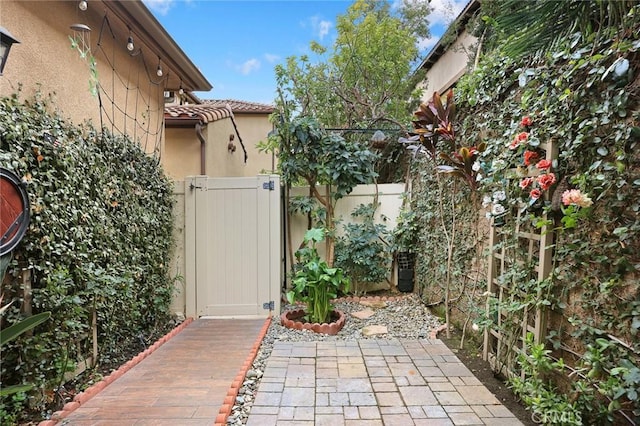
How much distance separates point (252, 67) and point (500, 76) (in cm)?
756

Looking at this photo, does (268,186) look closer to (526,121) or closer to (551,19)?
(526,121)

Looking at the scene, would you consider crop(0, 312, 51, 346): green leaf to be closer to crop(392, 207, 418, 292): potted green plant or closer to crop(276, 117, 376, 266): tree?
crop(276, 117, 376, 266): tree

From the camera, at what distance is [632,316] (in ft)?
5.43

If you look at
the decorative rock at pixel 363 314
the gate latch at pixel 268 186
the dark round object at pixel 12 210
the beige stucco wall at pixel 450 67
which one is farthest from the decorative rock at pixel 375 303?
the beige stucco wall at pixel 450 67

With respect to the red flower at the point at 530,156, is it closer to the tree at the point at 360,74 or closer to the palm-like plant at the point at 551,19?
the palm-like plant at the point at 551,19

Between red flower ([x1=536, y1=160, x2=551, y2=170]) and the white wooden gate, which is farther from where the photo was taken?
the white wooden gate

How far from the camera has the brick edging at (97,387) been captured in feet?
7.25

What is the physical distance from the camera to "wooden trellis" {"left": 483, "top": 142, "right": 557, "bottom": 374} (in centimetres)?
228

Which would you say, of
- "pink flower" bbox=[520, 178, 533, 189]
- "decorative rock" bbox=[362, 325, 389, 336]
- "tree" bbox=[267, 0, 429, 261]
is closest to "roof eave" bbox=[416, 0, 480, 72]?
"tree" bbox=[267, 0, 429, 261]

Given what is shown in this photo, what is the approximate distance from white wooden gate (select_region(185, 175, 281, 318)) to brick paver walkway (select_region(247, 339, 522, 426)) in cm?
125

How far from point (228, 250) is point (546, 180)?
3.69 metres

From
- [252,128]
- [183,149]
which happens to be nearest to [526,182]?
[183,149]

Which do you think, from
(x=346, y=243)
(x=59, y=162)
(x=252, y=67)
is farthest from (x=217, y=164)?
(x=59, y=162)

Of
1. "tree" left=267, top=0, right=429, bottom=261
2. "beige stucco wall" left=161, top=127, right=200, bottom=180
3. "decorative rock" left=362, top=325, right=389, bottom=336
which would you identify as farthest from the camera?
"tree" left=267, top=0, right=429, bottom=261
